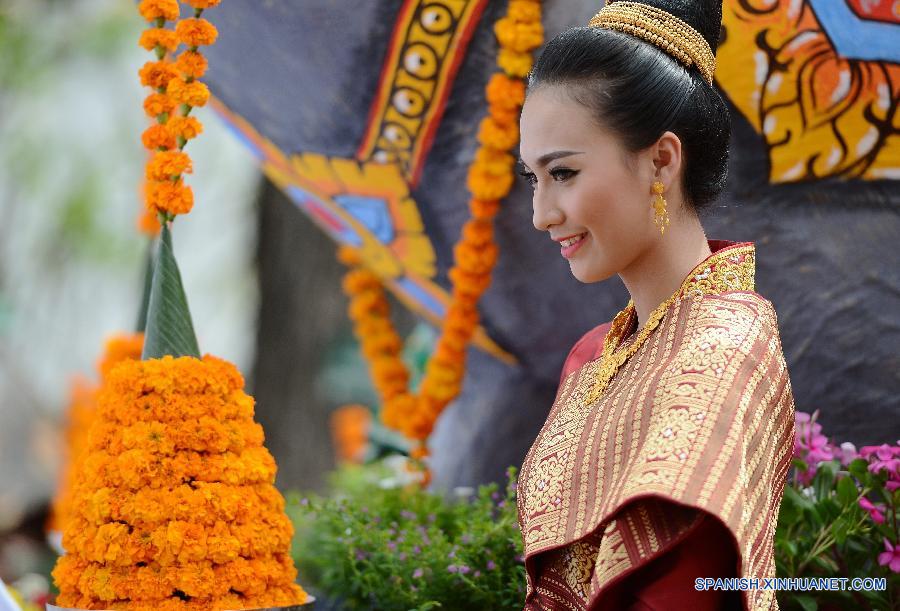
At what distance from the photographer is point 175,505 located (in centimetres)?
227

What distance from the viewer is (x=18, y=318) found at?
7.69m

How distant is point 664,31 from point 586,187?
0.30 m

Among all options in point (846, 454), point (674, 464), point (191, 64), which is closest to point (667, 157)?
point (674, 464)

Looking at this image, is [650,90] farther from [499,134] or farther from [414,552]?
[414,552]

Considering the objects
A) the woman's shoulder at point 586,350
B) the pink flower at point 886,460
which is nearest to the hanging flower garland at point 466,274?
the woman's shoulder at point 586,350

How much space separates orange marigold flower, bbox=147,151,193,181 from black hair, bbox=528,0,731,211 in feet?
2.81

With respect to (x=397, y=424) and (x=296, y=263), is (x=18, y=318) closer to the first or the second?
(x=296, y=263)

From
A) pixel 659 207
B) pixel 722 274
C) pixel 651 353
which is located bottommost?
pixel 651 353

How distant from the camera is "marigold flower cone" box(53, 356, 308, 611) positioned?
224 cm

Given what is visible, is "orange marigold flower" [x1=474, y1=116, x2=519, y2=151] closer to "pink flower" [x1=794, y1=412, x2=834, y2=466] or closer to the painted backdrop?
the painted backdrop

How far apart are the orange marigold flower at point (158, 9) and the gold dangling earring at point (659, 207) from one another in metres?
1.20

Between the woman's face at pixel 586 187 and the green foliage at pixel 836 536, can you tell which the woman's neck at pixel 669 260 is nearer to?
the woman's face at pixel 586 187

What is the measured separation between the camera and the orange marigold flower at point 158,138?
252cm

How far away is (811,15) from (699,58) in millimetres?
730
